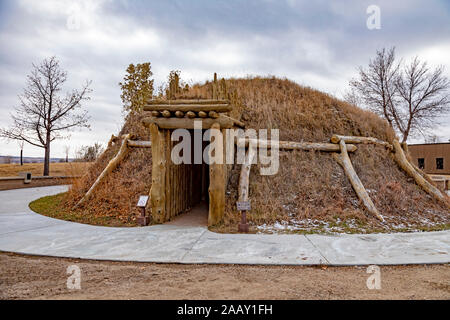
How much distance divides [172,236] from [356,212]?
16.2 ft

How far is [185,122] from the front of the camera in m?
7.89

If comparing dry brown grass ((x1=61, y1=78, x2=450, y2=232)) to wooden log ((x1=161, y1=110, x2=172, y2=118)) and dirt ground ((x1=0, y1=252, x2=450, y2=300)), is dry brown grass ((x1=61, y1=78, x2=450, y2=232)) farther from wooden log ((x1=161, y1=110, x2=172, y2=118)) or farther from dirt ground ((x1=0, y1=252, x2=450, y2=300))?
dirt ground ((x1=0, y1=252, x2=450, y2=300))

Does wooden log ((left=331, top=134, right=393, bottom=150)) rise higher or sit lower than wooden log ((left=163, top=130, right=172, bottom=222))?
higher

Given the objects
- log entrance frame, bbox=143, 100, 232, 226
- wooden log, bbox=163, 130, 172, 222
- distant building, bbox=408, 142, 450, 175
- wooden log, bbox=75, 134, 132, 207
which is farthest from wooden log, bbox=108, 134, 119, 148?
distant building, bbox=408, 142, 450, 175

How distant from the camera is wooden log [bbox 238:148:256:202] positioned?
845 cm

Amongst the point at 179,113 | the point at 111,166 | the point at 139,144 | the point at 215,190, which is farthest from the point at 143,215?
the point at 139,144

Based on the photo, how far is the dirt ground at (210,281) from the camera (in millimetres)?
3760

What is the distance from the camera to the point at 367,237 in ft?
21.8

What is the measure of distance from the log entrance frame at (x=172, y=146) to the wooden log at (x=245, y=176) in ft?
2.34

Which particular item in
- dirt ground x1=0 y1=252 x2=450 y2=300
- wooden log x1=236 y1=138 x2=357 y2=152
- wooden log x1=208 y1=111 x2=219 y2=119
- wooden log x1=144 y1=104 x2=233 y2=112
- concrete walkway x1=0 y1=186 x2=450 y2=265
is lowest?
dirt ground x1=0 y1=252 x2=450 y2=300

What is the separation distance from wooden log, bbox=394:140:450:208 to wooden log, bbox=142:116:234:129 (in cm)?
686

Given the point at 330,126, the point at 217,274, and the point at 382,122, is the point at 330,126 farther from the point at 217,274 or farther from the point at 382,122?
the point at 217,274

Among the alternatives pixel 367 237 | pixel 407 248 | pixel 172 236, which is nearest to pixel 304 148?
pixel 367 237

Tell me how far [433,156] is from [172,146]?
32.6 metres
